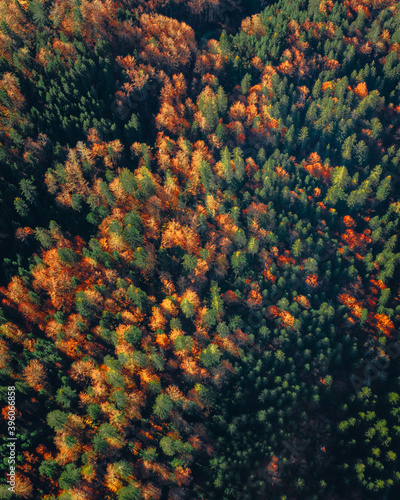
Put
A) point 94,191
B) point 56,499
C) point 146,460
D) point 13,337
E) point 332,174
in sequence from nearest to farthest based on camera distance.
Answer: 1. point 56,499
2. point 146,460
3. point 13,337
4. point 94,191
5. point 332,174

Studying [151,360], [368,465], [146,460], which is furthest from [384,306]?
[146,460]

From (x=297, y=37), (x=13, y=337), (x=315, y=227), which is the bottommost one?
(x=13, y=337)

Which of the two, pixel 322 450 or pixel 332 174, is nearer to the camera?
pixel 322 450

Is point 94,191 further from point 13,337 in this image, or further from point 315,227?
point 315,227

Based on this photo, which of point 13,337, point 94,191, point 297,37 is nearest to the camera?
point 13,337

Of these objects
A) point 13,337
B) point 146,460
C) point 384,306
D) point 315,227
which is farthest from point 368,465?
point 13,337

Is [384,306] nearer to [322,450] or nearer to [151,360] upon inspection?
[322,450]

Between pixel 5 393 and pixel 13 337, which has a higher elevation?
pixel 13 337
